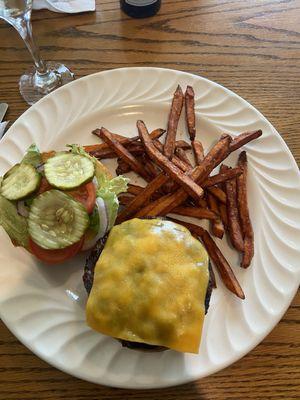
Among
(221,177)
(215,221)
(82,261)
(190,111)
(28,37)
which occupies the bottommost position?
(82,261)

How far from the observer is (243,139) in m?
1.59

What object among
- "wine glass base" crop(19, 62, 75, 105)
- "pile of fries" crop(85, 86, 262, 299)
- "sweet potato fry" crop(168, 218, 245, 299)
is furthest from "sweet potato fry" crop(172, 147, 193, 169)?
"wine glass base" crop(19, 62, 75, 105)

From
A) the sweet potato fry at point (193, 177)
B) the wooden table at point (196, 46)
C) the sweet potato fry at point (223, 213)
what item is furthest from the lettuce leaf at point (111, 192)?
the wooden table at point (196, 46)

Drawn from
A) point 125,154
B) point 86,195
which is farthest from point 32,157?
point 125,154

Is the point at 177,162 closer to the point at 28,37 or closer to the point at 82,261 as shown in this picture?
the point at 82,261

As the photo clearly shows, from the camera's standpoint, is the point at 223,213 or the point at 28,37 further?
the point at 28,37

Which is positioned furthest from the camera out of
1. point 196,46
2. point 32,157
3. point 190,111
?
point 196,46

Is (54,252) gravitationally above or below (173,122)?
below

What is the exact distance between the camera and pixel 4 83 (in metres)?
1.97

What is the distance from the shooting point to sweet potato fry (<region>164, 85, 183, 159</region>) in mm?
1574

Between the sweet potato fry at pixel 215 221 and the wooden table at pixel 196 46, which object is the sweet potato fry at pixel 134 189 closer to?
the sweet potato fry at pixel 215 221

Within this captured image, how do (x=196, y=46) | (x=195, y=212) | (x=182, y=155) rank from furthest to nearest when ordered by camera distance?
(x=196, y=46) → (x=182, y=155) → (x=195, y=212)

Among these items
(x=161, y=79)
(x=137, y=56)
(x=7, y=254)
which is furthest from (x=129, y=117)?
(x=7, y=254)

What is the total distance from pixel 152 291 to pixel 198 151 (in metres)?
0.67
